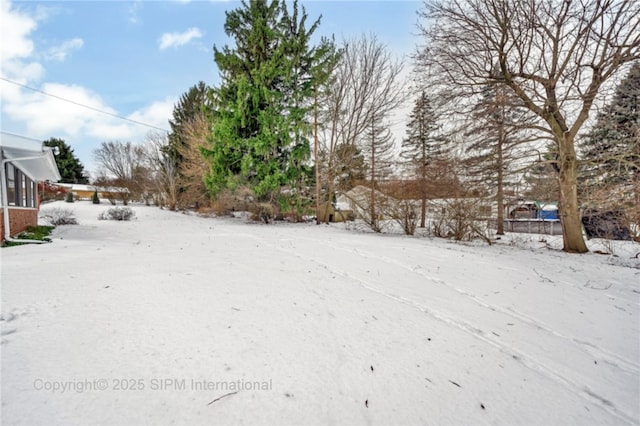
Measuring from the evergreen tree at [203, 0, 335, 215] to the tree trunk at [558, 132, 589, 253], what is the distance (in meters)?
9.88

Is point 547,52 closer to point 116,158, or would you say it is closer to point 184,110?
point 184,110

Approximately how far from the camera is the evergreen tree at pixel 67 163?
119 ft

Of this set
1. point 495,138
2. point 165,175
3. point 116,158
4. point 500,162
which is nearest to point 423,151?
point 500,162

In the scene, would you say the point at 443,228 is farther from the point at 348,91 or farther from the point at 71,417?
the point at 71,417

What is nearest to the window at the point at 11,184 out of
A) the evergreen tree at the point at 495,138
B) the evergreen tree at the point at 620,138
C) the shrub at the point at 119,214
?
the shrub at the point at 119,214

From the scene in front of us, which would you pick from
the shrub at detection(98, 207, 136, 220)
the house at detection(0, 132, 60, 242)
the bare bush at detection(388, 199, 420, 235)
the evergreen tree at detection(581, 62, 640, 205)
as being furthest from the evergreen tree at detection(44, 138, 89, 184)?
the evergreen tree at detection(581, 62, 640, 205)

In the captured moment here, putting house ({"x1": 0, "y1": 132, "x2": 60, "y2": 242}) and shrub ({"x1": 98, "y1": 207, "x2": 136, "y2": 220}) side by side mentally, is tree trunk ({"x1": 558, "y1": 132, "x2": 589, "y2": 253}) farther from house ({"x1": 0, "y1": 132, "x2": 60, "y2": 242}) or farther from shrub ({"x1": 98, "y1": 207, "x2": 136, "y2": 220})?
shrub ({"x1": 98, "y1": 207, "x2": 136, "y2": 220})

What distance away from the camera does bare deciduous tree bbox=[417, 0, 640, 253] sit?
6965mm

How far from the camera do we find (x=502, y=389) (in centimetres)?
191

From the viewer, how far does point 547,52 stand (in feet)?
25.8

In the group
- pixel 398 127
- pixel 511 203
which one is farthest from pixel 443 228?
pixel 398 127

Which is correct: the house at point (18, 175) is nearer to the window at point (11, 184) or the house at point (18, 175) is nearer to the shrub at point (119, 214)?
the window at point (11, 184)

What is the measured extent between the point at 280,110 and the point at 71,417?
43.7 ft

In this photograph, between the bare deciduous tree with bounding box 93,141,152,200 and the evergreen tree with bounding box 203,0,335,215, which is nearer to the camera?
the evergreen tree with bounding box 203,0,335,215
